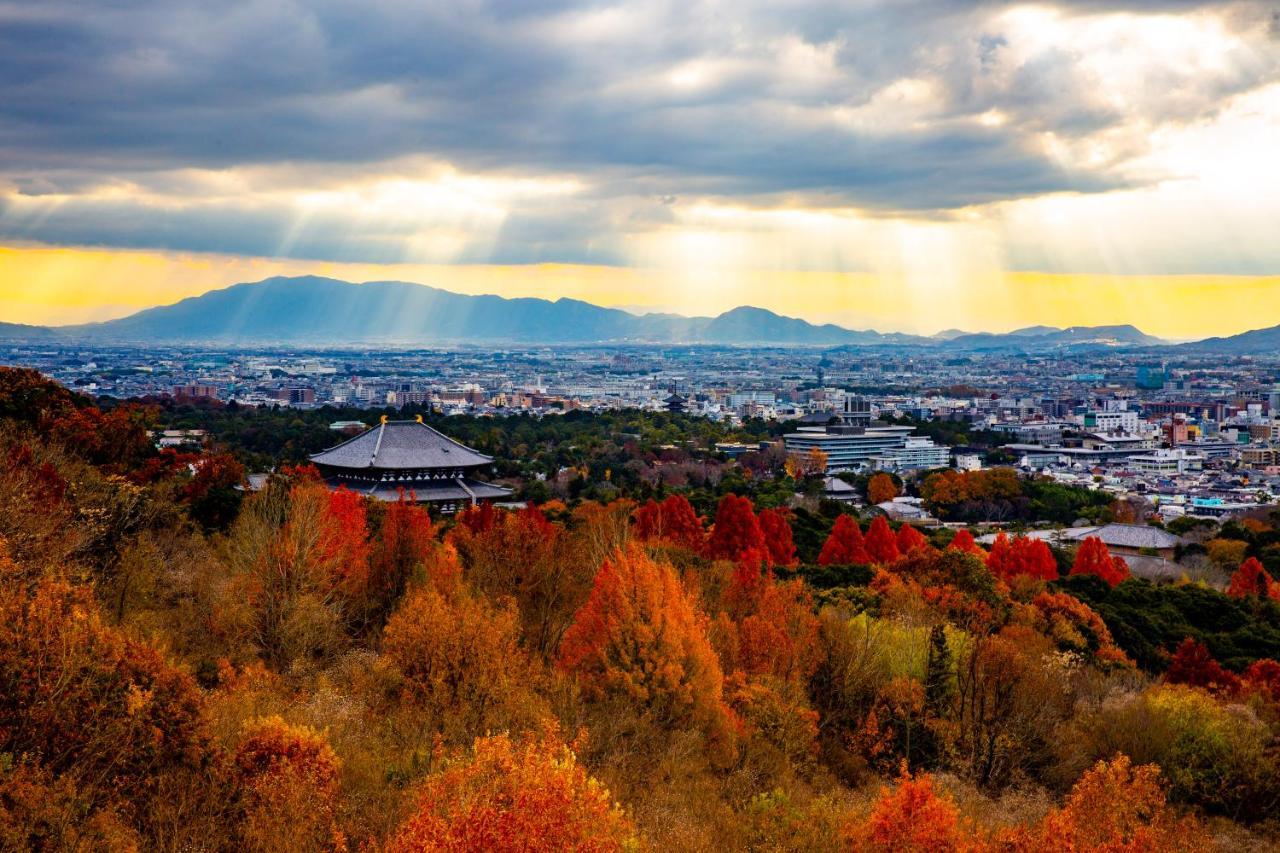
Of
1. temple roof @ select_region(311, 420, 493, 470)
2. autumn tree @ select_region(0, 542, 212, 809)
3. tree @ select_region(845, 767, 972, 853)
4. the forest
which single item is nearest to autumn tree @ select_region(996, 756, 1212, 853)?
the forest

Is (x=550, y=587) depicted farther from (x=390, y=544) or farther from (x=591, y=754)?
(x=591, y=754)

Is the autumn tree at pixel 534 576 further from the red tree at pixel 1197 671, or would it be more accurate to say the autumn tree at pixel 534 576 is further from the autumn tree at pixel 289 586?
the red tree at pixel 1197 671

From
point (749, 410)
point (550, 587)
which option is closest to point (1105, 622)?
point (550, 587)

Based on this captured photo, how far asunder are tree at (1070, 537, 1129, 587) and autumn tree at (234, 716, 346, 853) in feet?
87.5

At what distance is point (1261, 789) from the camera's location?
1775 centimetres

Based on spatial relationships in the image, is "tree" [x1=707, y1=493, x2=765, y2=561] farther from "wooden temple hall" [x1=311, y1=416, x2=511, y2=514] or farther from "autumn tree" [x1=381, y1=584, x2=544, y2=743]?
"autumn tree" [x1=381, y1=584, x2=544, y2=743]

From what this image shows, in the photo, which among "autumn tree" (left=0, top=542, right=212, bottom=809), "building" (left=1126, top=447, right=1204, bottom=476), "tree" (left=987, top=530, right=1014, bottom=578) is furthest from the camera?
"building" (left=1126, top=447, right=1204, bottom=476)

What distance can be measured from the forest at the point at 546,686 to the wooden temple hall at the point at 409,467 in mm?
11284

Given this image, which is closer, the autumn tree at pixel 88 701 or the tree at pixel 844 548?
the autumn tree at pixel 88 701

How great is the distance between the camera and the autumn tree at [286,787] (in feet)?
36.0

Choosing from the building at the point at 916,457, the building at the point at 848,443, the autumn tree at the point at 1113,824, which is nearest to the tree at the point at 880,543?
the autumn tree at the point at 1113,824

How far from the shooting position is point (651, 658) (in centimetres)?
1680

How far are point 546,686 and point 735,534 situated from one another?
17283 mm

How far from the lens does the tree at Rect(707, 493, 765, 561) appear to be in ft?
→ 106
